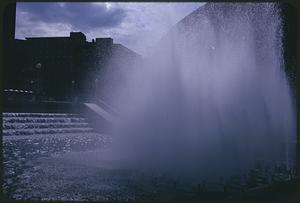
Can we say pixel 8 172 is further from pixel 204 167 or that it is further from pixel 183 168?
pixel 204 167

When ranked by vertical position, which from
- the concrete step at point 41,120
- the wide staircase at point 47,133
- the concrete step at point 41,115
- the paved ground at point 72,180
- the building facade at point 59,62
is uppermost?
the building facade at point 59,62

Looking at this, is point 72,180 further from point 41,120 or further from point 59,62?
point 59,62

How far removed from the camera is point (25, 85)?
161ft

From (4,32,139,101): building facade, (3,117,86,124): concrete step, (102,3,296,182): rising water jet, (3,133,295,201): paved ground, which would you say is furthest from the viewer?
(4,32,139,101): building facade

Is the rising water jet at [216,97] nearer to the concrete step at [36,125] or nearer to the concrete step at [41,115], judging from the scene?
the concrete step at [36,125]

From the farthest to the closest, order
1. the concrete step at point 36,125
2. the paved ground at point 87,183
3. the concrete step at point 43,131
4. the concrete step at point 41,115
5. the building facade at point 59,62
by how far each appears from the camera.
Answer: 1. the building facade at point 59,62
2. the concrete step at point 41,115
3. the concrete step at point 36,125
4. the concrete step at point 43,131
5. the paved ground at point 87,183

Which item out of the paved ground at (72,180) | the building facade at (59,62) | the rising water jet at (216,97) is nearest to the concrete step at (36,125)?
the rising water jet at (216,97)

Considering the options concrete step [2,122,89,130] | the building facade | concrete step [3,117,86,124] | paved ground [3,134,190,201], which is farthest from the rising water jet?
the building facade

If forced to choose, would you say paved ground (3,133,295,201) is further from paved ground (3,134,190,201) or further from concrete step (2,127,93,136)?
concrete step (2,127,93,136)

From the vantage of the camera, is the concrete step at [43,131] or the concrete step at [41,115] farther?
the concrete step at [41,115]

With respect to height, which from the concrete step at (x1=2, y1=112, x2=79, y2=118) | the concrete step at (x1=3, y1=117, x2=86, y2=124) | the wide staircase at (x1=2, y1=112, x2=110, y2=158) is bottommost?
the wide staircase at (x1=2, y1=112, x2=110, y2=158)

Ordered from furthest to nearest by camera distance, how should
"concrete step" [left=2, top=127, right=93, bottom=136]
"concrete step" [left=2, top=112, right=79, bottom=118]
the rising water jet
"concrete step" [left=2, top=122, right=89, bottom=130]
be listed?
"concrete step" [left=2, top=112, right=79, bottom=118] → "concrete step" [left=2, top=122, right=89, bottom=130] → "concrete step" [left=2, top=127, right=93, bottom=136] → the rising water jet

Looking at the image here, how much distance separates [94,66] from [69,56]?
481cm

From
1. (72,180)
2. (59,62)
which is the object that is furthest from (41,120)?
(59,62)
